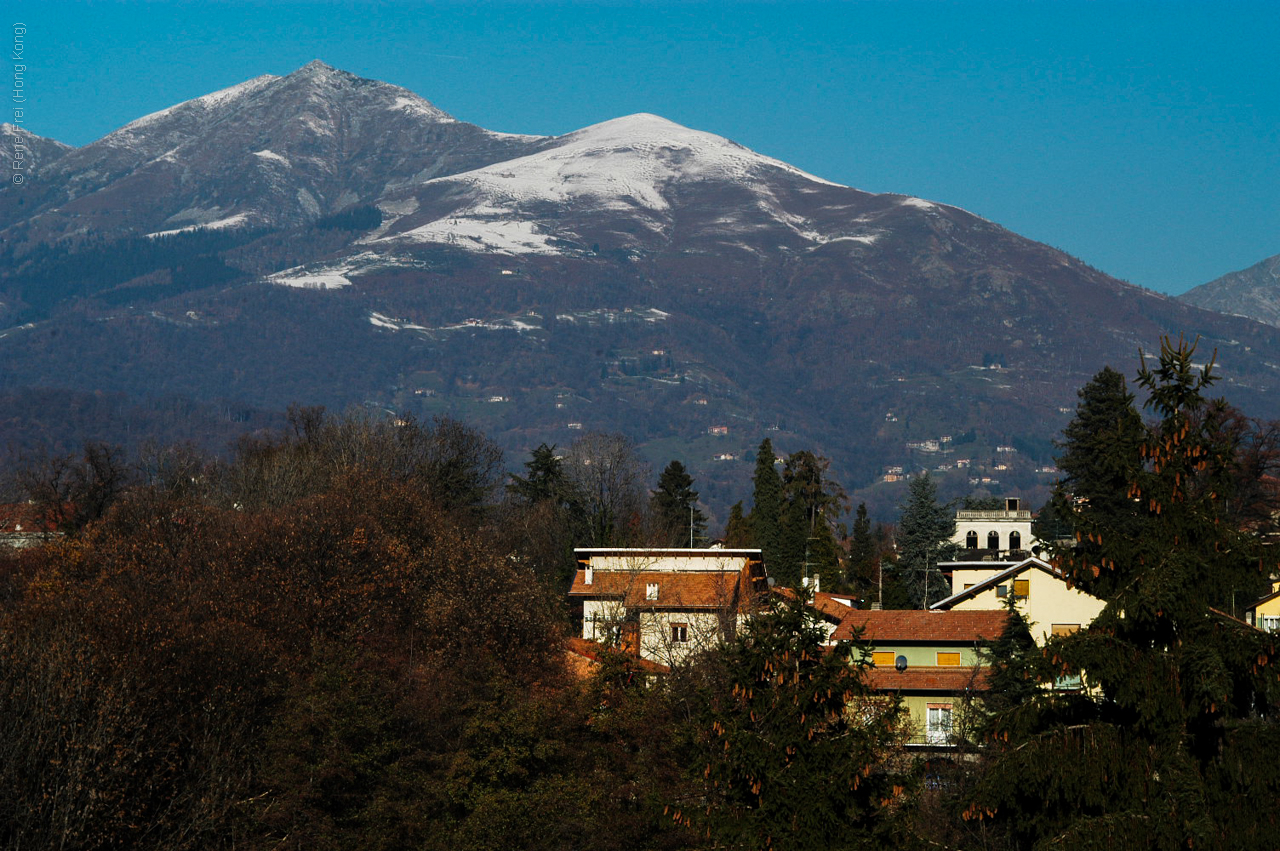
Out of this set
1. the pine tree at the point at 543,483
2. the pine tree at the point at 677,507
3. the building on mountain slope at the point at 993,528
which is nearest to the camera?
the pine tree at the point at 543,483

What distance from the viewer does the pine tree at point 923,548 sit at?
3644 inches

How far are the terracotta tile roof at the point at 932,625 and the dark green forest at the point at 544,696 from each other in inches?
275

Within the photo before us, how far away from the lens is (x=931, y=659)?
198ft

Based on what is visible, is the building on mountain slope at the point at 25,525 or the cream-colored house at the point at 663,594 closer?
the cream-colored house at the point at 663,594

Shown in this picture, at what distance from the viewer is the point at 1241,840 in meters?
16.8

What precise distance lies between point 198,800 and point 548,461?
78.1 metres

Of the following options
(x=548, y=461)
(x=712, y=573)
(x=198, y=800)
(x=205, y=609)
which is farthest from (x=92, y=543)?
(x=548, y=461)

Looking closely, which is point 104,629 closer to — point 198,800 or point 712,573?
point 198,800

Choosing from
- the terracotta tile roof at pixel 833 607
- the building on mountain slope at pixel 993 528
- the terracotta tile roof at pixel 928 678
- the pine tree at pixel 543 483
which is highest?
the pine tree at pixel 543 483

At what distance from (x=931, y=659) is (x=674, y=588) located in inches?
625

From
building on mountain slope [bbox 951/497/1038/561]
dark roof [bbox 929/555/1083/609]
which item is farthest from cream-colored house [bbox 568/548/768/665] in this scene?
building on mountain slope [bbox 951/497/1038/561]

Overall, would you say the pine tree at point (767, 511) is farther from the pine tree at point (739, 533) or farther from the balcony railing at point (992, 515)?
the balcony railing at point (992, 515)

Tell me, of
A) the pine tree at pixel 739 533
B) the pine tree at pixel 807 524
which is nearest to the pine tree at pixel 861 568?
the pine tree at pixel 807 524

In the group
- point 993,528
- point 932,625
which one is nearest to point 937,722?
point 932,625
